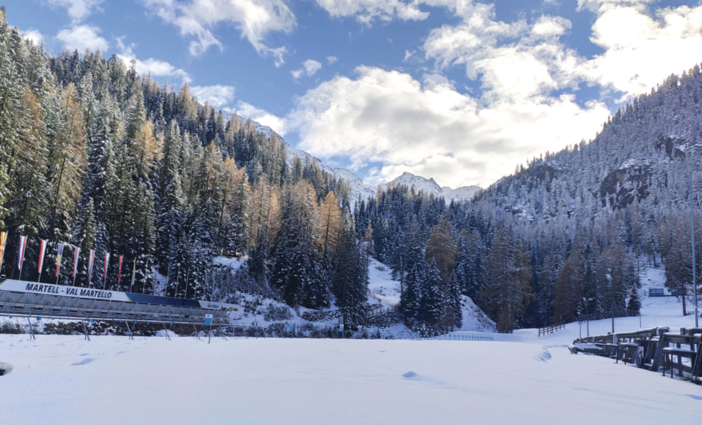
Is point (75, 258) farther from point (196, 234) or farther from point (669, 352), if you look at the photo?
point (669, 352)

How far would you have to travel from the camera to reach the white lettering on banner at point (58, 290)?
71.1 ft

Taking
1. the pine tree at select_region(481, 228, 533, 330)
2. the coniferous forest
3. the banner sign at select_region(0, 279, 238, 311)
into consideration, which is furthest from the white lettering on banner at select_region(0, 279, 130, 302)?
the pine tree at select_region(481, 228, 533, 330)

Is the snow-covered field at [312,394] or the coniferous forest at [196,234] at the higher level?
the coniferous forest at [196,234]

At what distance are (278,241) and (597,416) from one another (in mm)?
51126

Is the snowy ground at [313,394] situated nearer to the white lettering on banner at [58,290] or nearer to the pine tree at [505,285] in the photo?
the white lettering on banner at [58,290]

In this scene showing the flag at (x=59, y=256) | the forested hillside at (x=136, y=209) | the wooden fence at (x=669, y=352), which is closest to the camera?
the wooden fence at (x=669, y=352)

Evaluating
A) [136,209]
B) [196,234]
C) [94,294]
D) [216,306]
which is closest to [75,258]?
[94,294]

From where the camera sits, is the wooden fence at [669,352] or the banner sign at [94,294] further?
the banner sign at [94,294]

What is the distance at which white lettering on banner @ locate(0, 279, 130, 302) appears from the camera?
21.7 metres

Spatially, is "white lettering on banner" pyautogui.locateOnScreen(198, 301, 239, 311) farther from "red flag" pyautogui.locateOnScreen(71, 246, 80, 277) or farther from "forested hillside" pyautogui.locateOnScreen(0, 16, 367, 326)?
"red flag" pyautogui.locateOnScreen(71, 246, 80, 277)

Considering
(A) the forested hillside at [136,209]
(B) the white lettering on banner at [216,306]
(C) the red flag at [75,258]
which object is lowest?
(B) the white lettering on banner at [216,306]

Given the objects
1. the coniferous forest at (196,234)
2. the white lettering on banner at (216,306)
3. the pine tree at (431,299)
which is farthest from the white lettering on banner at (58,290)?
the pine tree at (431,299)

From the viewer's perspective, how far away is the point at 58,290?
2388cm

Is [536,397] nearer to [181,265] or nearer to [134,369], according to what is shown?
[134,369]
